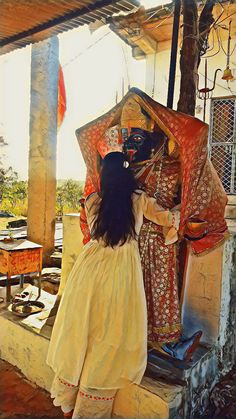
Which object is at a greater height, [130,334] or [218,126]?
[218,126]

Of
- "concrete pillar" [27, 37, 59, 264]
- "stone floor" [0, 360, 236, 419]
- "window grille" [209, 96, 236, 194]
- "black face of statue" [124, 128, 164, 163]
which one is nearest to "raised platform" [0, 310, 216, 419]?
"stone floor" [0, 360, 236, 419]

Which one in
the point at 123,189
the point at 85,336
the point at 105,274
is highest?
the point at 123,189

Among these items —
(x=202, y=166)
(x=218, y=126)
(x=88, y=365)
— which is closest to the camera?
(x=88, y=365)

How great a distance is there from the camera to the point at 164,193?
2.82 m

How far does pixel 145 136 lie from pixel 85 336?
5.66 ft

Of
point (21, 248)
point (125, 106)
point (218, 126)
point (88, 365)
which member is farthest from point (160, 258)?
point (218, 126)

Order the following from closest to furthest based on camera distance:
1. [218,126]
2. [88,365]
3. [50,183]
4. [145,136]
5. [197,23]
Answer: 1. [88,365]
2. [145,136]
3. [197,23]
4. [50,183]
5. [218,126]

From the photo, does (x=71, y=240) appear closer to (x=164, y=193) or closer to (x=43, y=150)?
(x=164, y=193)

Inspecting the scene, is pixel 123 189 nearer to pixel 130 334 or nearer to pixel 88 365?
pixel 130 334

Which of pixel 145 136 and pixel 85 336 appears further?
pixel 145 136

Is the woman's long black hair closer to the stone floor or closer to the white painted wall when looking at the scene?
the stone floor

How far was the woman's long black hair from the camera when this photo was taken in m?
2.38

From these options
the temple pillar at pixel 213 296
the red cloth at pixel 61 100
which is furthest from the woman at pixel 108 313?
the red cloth at pixel 61 100

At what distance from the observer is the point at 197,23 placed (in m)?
3.36
